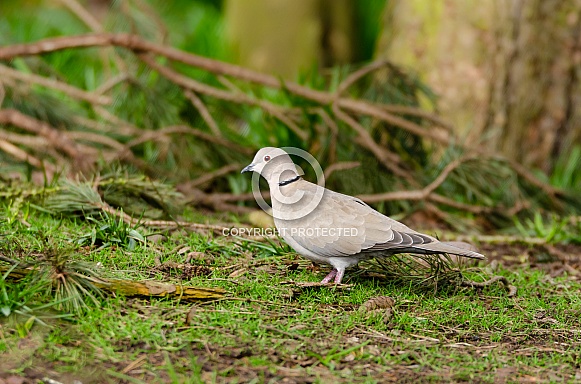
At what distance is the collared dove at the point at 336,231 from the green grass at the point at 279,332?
0.19 m

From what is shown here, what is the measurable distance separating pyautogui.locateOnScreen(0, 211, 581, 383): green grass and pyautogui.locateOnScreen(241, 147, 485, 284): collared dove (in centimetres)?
19

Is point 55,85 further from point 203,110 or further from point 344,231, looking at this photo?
point 344,231

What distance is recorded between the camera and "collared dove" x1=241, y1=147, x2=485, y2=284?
3428 millimetres

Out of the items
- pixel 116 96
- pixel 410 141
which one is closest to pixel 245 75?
pixel 116 96

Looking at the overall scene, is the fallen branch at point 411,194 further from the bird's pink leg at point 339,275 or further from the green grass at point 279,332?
the bird's pink leg at point 339,275

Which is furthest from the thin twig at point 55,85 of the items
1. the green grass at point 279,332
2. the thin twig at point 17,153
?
the green grass at point 279,332

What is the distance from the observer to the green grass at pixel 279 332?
2656mm

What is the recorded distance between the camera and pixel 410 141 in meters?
6.22

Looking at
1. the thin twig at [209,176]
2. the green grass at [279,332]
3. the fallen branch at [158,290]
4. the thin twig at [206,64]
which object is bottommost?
the green grass at [279,332]

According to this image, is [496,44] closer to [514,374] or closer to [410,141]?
[410,141]

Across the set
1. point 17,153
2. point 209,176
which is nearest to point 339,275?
point 209,176

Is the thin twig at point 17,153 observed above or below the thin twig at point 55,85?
below

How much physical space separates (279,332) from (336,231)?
0.70 m

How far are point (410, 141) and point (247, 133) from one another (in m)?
1.49
